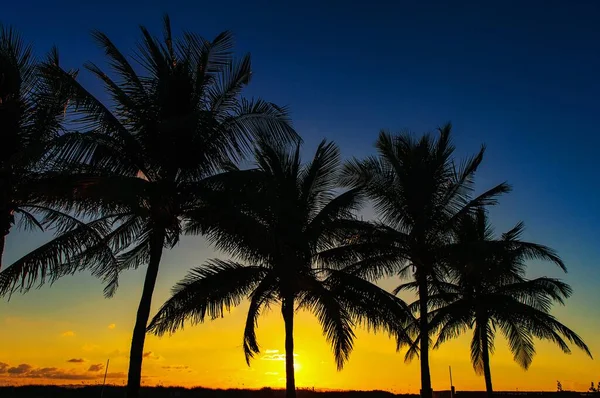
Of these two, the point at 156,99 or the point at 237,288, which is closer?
the point at 156,99

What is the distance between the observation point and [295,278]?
15023mm

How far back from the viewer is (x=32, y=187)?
38.0 ft

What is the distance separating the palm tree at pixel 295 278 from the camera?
14.2 metres

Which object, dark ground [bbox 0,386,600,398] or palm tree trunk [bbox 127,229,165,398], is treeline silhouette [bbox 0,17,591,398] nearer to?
palm tree trunk [bbox 127,229,165,398]

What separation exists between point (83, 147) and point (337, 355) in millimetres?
9080

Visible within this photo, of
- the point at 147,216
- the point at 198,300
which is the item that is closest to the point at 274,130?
the point at 147,216

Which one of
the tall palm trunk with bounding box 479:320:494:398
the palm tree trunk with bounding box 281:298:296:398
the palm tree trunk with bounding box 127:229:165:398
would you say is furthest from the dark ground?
the palm tree trunk with bounding box 127:229:165:398

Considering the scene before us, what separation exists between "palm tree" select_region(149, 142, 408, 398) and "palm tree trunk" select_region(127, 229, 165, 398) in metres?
1.60

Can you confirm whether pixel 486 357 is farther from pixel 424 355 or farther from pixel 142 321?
pixel 142 321

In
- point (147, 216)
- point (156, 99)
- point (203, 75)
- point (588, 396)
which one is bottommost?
point (588, 396)

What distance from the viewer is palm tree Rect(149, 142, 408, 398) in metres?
14.2

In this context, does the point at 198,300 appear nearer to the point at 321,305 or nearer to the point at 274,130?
the point at 321,305

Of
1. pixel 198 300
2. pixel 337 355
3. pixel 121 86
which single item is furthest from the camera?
pixel 337 355

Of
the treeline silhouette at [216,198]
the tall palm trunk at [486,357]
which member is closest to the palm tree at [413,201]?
the treeline silhouette at [216,198]
